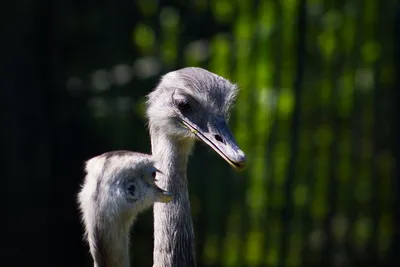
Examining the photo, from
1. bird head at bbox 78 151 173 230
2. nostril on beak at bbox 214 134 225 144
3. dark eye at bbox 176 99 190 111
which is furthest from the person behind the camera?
dark eye at bbox 176 99 190 111

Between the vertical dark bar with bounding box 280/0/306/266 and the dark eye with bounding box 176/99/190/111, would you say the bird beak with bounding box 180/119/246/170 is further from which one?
the vertical dark bar with bounding box 280/0/306/266

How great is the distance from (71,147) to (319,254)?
7.19ft

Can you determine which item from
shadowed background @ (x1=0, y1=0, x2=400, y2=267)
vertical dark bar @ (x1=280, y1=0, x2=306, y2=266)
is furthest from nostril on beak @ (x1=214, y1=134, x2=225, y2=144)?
vertical dark bar @ (x1=280, y1=0, x2=306, y2=266)

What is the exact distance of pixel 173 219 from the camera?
5594 millimetres

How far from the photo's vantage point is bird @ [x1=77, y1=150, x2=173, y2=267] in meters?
5.12

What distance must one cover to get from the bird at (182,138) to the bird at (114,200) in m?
0.30

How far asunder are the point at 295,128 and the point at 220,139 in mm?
3842

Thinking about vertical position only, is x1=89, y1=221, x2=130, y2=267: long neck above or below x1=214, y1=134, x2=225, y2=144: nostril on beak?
below

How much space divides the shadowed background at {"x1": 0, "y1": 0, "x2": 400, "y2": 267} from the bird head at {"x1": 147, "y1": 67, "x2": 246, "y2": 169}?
3.29 metres

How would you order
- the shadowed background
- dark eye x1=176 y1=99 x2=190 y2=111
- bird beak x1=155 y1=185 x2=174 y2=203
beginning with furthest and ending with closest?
the shadowed background → dark eye x1=176 y1=99 x2=190 y2=111 → bird beak x1=155 y1=185 x2=174 y2=203

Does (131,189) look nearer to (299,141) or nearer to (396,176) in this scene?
(299,141)

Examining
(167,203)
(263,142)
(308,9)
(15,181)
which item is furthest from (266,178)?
(167,203)

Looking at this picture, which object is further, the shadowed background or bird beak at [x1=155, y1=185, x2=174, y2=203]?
the shadowed background

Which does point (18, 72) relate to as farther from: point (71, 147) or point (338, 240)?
point (338, 240)
